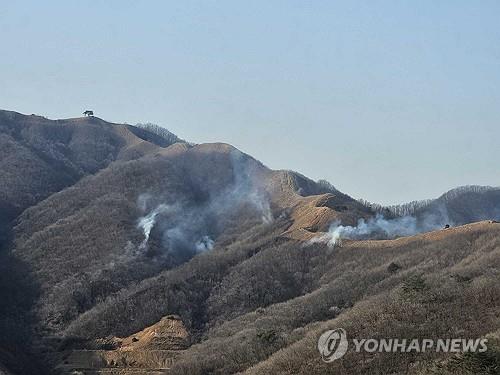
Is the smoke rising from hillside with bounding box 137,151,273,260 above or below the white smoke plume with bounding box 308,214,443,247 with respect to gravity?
above

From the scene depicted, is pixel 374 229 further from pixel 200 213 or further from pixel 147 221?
pixel 200 213

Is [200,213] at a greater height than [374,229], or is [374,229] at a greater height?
[200,213]

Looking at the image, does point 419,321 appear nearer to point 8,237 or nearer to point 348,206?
point 348,206

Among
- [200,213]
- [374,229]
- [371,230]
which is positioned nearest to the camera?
[371,230]

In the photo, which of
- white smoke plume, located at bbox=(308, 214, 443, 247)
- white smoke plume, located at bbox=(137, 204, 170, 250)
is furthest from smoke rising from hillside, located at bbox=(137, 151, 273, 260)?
white smoke plume, located at bbox=(308, 214, 443, 247)

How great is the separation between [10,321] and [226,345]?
2819cm

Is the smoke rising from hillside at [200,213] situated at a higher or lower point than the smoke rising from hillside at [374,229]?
higher

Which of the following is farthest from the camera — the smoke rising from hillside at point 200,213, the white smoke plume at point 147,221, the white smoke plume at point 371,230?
the smoke rising from hillside at point 200,213

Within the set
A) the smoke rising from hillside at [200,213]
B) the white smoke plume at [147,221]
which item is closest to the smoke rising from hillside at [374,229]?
the smoke rising from hillside at [200,213]

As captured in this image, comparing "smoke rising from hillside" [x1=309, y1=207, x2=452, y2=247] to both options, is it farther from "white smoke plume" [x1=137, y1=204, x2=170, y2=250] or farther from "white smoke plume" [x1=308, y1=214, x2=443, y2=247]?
"white smoke plume" [x1=137, y1=204, x2=170, y2=250]

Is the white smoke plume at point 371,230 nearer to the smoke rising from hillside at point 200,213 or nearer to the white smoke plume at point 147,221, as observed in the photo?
the smoke rising from hillside at point 200,213

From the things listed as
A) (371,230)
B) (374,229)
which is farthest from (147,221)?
(374,229)

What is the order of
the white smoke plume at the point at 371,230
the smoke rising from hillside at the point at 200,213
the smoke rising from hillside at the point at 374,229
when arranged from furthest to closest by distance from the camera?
1. the smoke rising from hillside at the point at 200,213
2. the smoke rising from hillside at the point at 374,229
3. the white smoke plume at the point at 371,230

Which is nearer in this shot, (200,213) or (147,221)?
(147,221)
